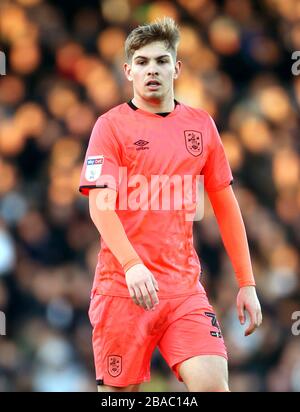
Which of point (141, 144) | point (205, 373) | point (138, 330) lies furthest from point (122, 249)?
point (205, 373)

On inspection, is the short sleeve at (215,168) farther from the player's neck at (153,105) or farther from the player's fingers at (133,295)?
the player's fingers at (133,295)

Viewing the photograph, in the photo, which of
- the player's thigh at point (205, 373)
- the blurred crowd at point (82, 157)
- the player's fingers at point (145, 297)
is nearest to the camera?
the player's fingers at point (145, 297)

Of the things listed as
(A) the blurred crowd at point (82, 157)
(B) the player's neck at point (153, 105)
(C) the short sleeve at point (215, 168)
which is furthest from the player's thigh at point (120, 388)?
(A) the blurred crowd at point (82, 157)

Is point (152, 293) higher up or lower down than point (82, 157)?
lower down

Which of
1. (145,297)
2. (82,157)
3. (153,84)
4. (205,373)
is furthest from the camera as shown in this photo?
(82,157)

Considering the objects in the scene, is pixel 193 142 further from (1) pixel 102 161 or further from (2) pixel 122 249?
(2) pixel 122 249

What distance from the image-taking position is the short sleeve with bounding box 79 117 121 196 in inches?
177

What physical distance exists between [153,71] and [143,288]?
108 centimetres

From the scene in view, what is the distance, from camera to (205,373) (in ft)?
14.2

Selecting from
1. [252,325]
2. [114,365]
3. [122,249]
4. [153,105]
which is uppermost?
[153,105]

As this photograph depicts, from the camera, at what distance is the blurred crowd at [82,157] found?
8.05m

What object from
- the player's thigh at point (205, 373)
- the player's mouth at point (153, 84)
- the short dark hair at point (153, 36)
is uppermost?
the short dark hair at point (153, 36)

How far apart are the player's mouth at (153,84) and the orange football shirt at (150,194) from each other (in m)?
0.18

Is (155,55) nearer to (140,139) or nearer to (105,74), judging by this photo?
(140,139)
